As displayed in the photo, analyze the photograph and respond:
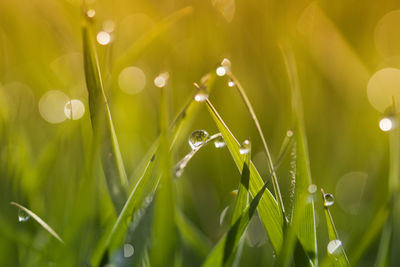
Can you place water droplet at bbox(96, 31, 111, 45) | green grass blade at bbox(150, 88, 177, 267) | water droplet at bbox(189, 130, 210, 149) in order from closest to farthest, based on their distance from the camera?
green grass blade at bbox(150, 88, 177, 267) < water droplet at bbox(189, 130, 210, 149) < water droplet at bbox(96, 31, 111, 45)

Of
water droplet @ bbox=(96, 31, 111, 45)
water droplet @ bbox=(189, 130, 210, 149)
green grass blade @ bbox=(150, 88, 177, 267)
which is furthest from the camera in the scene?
water droplet @ bbox=(96, 31, 111, 45)

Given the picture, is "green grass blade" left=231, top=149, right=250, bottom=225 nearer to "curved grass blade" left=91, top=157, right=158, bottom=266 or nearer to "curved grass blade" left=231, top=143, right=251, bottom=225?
"curved grass blade" left=231, top=143, right=251, bottom=225

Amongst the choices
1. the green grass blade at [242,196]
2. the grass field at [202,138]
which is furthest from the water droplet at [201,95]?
the green grass blade at [242,196]

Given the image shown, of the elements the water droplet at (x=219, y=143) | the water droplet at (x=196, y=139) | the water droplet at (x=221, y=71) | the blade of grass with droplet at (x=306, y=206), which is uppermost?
the water droplet at (x=221, y=71)

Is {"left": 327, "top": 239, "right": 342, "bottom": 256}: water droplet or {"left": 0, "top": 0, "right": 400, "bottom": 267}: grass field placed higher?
{"left": 0, "top": 0, "right": 400, "bottom": 267}: grass field

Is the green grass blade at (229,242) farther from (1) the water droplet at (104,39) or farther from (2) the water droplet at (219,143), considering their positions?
(1) the water droplet at (104,39)

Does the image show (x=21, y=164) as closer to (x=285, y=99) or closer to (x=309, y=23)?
(x=285, y=99)

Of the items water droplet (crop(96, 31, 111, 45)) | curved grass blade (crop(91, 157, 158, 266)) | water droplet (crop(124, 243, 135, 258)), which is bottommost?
water droplet (crop(124, 243, 135, 258))

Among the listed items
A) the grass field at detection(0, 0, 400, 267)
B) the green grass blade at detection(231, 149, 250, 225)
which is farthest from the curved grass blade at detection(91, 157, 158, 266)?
the green grass blade at detection(231, 149, 250, 225)

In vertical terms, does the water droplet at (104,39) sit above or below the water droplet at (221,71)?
above
